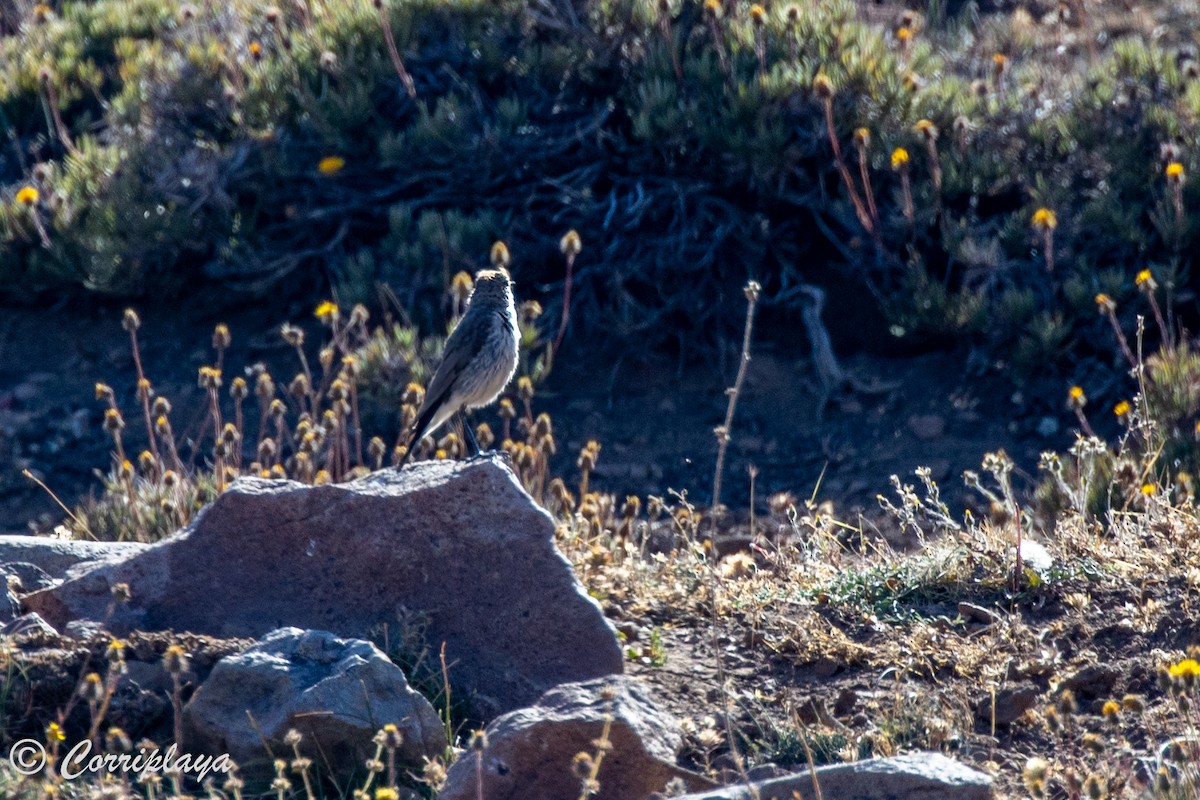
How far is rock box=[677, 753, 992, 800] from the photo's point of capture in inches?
131

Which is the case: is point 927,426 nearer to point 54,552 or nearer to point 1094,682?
point 1094,682

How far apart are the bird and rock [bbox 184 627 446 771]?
2.03 metres

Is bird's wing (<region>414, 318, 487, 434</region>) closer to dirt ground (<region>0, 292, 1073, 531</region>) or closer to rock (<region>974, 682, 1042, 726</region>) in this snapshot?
dirt ground (<region>0, 292, 1073, 531</region>)

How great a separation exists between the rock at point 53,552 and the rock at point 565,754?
1.80 metres

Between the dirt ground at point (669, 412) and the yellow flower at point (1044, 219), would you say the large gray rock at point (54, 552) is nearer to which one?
the dirt ground at point (669, 412)

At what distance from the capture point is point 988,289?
26.4 ft

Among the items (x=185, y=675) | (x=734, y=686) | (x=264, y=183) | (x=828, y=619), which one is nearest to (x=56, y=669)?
(x=185, y=675)

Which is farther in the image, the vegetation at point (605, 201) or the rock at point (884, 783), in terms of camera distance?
the vegetation at point (605, 201)

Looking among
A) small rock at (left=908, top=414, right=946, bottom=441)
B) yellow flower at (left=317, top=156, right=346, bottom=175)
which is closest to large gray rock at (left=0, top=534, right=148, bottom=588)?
yellow flower at (left=317, top=156, right=346, bottom=175)

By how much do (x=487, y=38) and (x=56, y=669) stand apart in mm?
5815

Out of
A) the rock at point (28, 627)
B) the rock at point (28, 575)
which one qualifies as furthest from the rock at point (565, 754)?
the rock at point (28, 575)

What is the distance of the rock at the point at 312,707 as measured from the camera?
13.1 feet

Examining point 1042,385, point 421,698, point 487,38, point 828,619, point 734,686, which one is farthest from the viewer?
point 487,38

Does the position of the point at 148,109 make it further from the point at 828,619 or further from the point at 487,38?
the point at 828,619
